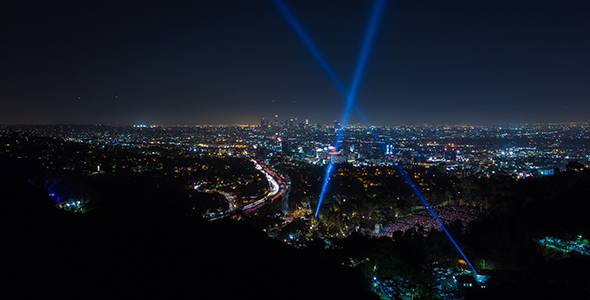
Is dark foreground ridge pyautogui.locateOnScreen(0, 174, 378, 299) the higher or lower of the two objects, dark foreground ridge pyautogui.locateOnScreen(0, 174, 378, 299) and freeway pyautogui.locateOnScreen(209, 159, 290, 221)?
the higher

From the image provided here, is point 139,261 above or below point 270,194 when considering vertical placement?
above

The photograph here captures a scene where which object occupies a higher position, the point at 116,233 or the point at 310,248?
the point at 116,233

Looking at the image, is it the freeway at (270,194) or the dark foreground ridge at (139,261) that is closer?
the dark foreground ridge at (139,261)

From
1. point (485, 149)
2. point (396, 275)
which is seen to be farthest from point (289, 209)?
point (485, 149)

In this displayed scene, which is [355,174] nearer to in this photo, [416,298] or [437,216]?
[437,216]

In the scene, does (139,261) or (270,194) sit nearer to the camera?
(139,261)

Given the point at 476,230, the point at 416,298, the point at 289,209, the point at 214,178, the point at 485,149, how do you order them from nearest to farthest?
1. the point at 416,298
2. the point at 476,230
3. the point at 289,209
4. the point at 214,178
5. the point at 485,149

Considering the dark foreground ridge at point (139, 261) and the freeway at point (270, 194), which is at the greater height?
the dark foreground ridge at point (139, 261)

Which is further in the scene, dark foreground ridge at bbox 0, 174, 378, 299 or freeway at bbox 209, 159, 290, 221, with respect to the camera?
freeway at bbox 209, 159, 290, 221
